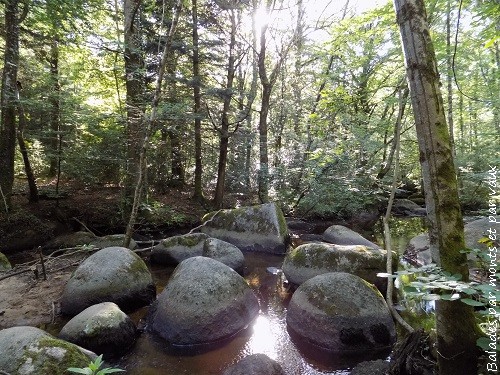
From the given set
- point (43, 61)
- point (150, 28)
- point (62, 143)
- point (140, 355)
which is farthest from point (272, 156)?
point (140, 355)

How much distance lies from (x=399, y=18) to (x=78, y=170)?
10.8 metres

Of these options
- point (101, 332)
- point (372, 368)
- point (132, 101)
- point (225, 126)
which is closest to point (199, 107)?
point (225, 126)

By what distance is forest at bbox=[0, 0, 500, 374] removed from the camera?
887 centimetres

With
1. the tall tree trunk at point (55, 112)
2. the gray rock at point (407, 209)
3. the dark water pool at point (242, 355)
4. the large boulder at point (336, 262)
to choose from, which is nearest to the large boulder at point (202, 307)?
the dark water pool at point (242, 355)

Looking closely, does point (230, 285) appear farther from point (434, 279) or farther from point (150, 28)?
point (150, 28)

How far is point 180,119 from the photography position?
10.0m

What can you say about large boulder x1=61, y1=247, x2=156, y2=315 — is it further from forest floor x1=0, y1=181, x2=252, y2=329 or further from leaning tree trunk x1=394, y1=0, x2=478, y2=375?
leaning tree trunk x1=394, y1=0, x2=478, y2=375

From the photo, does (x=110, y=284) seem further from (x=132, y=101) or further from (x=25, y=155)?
(x=25, y=155)

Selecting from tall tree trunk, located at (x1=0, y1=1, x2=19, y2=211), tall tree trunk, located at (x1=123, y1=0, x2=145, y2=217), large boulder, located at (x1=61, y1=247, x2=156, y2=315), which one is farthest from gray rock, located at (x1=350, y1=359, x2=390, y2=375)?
tall tree trunk, located at (x1=0, y1=1, x2=19, y2=211)

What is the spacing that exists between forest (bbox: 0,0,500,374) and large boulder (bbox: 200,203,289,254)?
1.98 metres

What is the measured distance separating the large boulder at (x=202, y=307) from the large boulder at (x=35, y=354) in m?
1.50

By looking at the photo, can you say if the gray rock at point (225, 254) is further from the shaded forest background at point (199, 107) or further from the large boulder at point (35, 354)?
the large boulder at point (35, 354)

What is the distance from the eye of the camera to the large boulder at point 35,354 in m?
2.69

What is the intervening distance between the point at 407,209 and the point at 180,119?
39.6ft
